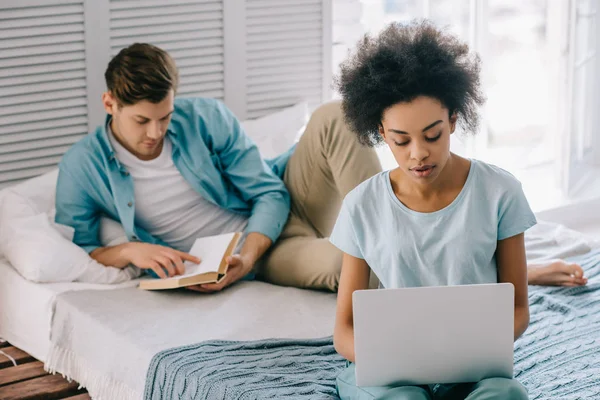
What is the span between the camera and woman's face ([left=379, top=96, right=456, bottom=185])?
1.67 meters

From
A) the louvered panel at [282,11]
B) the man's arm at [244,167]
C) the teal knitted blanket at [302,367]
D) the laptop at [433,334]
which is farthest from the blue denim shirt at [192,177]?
the laptop at [433,334]

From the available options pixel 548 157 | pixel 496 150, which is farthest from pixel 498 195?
pixel 496 150

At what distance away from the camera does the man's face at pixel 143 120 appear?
2424mm

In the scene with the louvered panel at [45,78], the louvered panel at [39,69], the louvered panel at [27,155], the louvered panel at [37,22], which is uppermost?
the louvered panel at [37,22]

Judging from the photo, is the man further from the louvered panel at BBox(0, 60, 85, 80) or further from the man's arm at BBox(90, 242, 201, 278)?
the louvered panel at BBox(0, 60, 85, 80)

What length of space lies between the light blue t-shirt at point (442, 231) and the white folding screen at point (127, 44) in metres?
1.41

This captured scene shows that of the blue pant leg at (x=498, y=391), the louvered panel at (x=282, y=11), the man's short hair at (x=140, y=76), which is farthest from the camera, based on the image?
the louvered panel at (x=282, y=11)

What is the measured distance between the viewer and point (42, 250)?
2459 millimetres

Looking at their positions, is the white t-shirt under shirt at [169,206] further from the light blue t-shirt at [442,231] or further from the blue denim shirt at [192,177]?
the light blue t-shirt at [442,231]

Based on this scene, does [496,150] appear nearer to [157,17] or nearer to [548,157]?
[548,157]

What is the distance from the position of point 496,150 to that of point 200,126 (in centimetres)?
347

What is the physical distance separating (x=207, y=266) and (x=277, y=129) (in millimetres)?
912

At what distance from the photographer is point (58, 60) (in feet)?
9.34

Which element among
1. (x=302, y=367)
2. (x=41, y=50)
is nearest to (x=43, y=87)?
(x=41, y=50)
